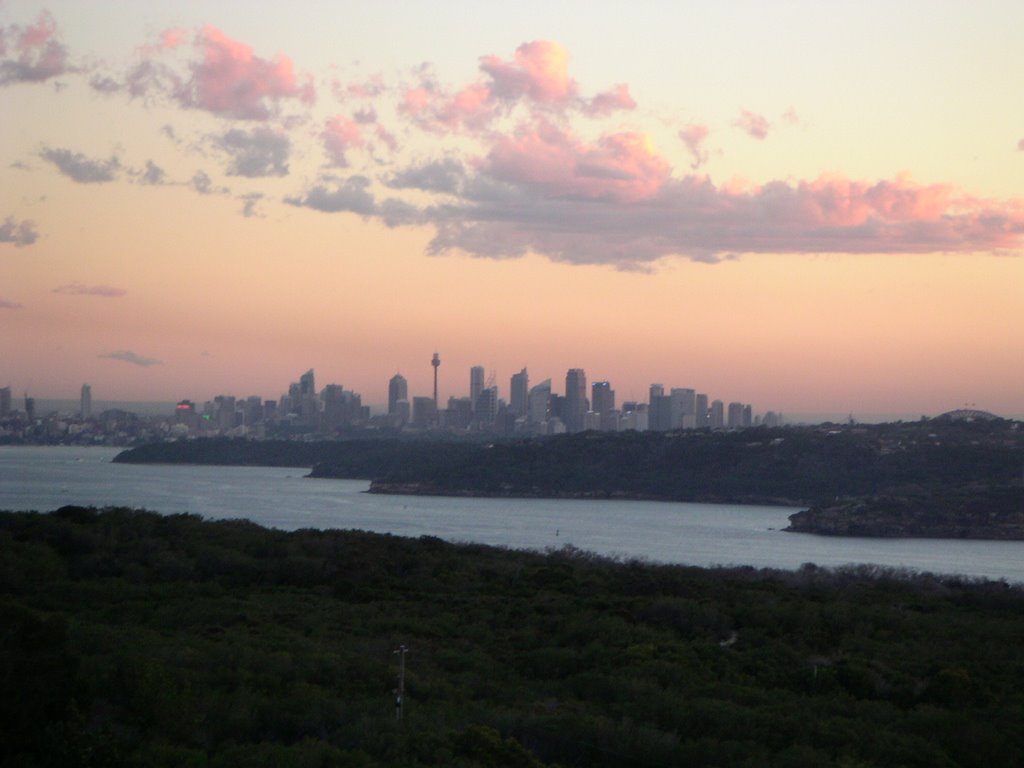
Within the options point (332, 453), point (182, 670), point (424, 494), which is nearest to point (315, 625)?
point (182, 670)

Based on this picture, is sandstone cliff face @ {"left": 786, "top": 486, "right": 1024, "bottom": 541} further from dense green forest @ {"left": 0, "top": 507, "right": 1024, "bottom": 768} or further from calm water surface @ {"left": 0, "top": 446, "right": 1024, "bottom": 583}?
dense green forest @ {"left": 0, "top": 507, "right": 1024, "bottom": 768}

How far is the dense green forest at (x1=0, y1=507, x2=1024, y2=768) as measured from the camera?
38.0ft

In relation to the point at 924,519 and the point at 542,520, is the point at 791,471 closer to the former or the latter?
the point at 924,519

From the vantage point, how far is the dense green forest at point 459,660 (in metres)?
11.6

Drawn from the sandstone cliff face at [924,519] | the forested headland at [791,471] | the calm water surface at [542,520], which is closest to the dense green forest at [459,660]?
the calm water surface at [542,520]

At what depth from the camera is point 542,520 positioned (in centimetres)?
6975

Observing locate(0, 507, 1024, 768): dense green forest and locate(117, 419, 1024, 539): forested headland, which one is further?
locate(117, 419, 1024, 539): forested headland

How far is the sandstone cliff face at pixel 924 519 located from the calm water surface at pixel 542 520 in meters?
2.24

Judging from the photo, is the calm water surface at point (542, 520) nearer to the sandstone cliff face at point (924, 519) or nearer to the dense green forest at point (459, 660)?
the sandstone cliff face at point (924, 519)

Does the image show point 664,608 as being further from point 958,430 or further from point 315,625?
point 958,430

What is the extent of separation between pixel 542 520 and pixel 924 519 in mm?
21294

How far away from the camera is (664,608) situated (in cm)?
2023

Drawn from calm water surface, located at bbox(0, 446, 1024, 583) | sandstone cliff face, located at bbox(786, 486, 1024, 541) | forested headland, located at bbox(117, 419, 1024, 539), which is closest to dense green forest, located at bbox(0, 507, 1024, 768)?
calm water surface, located at bbox(0, 446, 1024, 583)

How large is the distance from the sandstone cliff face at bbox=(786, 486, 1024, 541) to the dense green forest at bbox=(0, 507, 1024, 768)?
41023 millimetres
